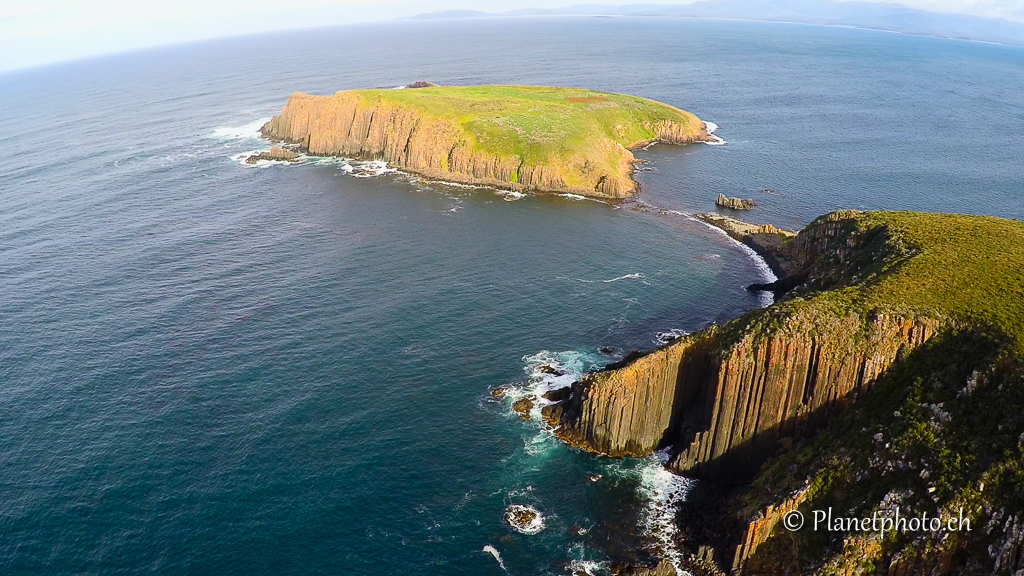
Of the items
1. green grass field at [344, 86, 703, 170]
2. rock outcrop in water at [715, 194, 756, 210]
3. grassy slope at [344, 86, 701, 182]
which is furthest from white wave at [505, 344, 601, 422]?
green grass field at [344, 86, 703, 170]

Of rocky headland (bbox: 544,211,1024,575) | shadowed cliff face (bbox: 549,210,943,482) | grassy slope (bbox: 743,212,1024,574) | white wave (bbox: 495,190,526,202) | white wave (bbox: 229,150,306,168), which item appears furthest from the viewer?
white wave (bbox: 229,150,306,168)

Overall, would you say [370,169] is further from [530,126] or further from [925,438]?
[925,438]

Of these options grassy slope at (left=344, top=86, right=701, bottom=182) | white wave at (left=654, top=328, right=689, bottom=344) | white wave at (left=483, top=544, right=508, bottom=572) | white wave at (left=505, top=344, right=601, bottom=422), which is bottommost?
white wave at (left=483, top=544, right=508, bottom=572)

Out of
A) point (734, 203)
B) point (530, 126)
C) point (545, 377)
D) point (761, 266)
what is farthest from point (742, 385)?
point (530, 126)

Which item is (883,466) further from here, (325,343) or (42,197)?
(42,197)

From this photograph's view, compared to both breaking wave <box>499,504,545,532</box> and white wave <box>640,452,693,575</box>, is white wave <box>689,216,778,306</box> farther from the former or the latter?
breaking wave <box>499,504,545,532</box>

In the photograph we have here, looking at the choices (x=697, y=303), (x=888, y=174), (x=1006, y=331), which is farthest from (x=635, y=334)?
(x=888, y=174)
